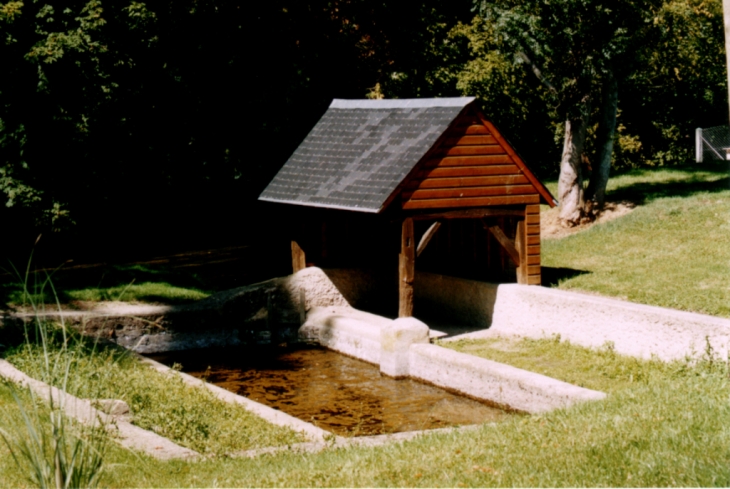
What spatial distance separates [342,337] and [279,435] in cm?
672

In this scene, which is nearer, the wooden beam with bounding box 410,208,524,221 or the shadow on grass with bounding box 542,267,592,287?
the wooden beam with bounding box 410,208,524,221

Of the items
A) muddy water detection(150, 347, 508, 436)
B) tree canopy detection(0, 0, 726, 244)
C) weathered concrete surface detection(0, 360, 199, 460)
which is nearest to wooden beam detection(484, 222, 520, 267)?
muddy water detection(150, 347, 508, 436)

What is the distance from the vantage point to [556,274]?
17.6 meters

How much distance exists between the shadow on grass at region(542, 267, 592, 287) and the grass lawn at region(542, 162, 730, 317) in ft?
0.07

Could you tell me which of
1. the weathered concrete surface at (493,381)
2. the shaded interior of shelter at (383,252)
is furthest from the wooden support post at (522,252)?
the weathered concrete surface at (493,381)

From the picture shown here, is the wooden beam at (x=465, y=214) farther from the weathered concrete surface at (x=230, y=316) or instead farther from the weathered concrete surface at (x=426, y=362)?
the weathered concrete surface at (x=230, y=316)

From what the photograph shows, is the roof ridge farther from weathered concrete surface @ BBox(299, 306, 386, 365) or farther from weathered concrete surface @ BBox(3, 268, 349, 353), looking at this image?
weathered concrete surface @ BBox(299, 306, 386, 365)

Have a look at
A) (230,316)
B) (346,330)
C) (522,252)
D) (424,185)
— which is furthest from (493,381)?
(230,316)

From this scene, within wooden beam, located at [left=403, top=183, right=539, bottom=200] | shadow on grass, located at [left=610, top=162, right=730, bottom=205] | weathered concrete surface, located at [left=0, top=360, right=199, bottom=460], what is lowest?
weathered concrete surface, located at [left=0, top=360, right=199, bottom=460]

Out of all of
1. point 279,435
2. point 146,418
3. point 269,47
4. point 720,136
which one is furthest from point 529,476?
point 720,136

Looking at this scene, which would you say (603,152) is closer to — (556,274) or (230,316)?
(556,274)

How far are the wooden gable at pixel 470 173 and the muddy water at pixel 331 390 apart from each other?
9.66 feet

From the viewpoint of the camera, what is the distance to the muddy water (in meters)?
11.9

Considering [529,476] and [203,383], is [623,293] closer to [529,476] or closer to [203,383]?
[203,383]
